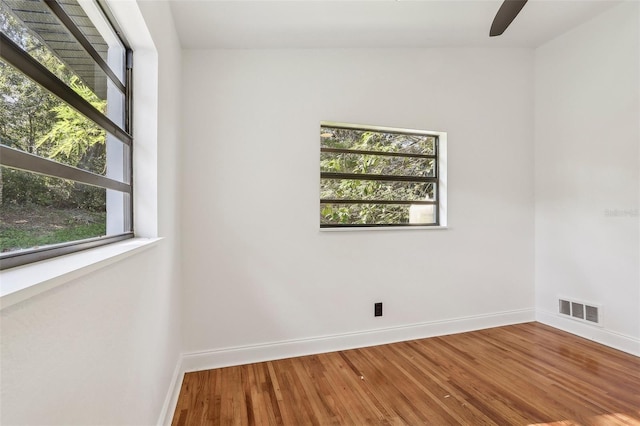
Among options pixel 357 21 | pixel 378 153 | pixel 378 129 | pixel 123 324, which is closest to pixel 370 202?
pixel 378 153

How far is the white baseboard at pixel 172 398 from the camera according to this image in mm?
1531

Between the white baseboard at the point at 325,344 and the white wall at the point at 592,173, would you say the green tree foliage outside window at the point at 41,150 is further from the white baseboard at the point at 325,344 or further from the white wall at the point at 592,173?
the white wall at the point at 592,173

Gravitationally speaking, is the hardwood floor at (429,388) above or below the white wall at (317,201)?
below

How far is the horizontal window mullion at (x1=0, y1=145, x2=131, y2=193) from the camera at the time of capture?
619mm

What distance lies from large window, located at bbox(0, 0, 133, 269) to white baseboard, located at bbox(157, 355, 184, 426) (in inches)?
37.5

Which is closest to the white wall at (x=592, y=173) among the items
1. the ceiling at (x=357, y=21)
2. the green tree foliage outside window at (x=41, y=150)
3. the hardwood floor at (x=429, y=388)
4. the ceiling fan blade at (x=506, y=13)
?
the ceiling at (x=357, y=21)

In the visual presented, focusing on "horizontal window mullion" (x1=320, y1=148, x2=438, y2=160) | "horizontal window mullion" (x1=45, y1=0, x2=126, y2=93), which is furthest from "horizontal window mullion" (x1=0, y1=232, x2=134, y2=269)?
"horizontal window mullion" (x1=320, y1=148, x2=438, y2=160)

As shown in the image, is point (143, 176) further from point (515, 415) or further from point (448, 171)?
point (448, 171)

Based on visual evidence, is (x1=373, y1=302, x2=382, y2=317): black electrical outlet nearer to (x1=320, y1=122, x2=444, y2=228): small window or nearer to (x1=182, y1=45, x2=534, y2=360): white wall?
(x1=182, y1=45, x2=534, y2=360): white wall

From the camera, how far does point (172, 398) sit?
173 cm

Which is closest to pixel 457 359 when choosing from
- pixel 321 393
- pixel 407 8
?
pixel 321 393

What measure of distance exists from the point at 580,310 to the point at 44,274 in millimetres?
3769

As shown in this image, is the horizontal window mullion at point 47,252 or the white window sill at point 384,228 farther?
the white window sill at point 384,228

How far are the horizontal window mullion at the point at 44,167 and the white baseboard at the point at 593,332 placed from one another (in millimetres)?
3773
